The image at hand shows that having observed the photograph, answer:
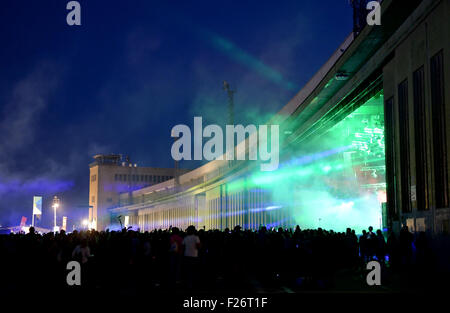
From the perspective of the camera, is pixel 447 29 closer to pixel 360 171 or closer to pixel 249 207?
pixel 360 171

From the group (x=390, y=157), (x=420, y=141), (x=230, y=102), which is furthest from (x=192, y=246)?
(x=230, y=102)

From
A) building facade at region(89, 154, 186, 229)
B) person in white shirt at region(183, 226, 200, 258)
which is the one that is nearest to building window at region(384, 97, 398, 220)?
person in white shirt at region(183, 226, 200, 258)

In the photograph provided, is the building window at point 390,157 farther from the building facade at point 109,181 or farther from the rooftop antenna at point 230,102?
the building facade at point 109,181

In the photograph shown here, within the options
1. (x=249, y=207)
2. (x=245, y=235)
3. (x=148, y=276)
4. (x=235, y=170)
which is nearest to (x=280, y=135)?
(x=235, y=170)

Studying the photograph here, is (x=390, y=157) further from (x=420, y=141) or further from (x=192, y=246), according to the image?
(x=192, y=246)

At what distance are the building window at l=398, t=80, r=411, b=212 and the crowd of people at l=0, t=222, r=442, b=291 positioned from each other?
198 cm

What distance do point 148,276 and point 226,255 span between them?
290cm

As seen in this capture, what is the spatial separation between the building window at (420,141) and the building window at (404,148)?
3.79 ft

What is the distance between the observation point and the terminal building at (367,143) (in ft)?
59.7

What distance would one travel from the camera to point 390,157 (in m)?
23.7

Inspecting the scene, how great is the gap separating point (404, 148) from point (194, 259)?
1052 cm

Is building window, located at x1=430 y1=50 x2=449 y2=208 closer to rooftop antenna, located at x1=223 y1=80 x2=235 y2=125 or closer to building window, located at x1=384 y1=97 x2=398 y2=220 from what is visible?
building window, located at x1=384 y1=97 x2=398 y2=220

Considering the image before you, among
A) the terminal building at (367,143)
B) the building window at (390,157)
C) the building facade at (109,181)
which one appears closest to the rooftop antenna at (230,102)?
the terminal building at (367,143)

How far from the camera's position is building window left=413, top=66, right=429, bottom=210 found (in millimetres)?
19303
